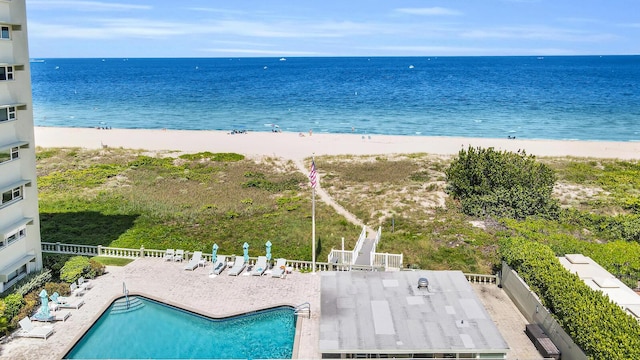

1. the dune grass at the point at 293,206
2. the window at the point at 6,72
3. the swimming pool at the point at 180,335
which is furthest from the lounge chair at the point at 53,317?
the window at the point at 6,72

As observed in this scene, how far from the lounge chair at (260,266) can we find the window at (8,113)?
14.2m

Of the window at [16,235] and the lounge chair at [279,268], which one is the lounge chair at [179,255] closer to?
the lounge chair at [279,268]

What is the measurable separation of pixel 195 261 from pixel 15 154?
10.6m

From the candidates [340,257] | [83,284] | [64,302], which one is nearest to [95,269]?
[83,284]

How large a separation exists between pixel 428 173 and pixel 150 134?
48962 mm

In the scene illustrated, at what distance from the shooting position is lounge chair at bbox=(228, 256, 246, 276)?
28.8 m

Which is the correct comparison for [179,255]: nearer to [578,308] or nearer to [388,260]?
[388,260]

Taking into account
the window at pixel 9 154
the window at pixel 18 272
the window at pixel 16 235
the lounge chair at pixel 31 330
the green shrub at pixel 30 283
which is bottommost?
the lounge chair at pixel 31 330

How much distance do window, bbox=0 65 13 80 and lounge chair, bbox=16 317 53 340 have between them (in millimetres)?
11318

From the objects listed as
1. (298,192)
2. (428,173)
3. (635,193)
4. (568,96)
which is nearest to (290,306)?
(298,192)

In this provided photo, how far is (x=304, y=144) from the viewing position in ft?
238

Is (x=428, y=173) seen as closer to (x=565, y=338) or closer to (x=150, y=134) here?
(x=565, y=338)

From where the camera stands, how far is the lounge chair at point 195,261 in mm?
29502

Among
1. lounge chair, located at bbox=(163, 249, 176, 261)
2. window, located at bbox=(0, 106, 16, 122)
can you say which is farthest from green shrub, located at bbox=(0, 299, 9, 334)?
lounge chair, located at bbox=(163, 249, 176, 261)
